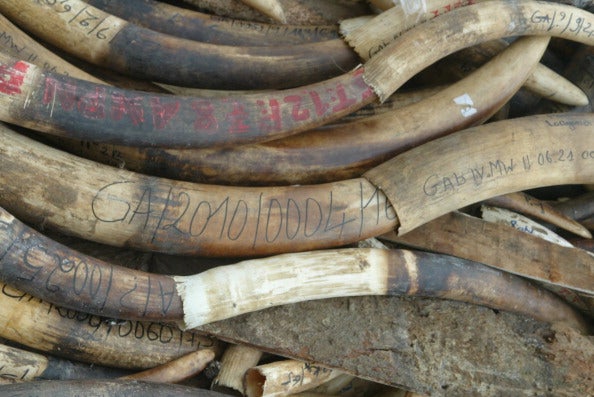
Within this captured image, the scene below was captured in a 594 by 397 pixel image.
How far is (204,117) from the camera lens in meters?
2.60

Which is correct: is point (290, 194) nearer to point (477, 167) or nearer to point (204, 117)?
point (204, 117)

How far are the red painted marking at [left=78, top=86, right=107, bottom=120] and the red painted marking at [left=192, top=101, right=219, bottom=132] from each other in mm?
330

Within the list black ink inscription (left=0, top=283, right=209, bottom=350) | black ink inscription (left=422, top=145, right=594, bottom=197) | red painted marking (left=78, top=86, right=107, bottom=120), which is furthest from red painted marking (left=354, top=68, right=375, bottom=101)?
black ink inscription (left=0, top=283, right=209, bottom=350)

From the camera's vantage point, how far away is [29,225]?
251cm

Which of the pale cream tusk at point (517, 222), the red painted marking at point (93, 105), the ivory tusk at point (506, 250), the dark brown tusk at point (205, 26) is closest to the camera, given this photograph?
the red painted marking at point (93, 105)

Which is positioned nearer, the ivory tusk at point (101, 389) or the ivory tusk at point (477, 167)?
the ivory tusk at point (101, 389)

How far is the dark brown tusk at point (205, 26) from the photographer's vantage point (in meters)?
3.18

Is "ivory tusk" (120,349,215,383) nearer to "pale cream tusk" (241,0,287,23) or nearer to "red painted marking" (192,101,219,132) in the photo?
"red painted marking" (192,101,219,132)

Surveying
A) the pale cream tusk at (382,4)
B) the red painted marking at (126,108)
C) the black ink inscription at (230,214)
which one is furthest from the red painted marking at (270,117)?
the pale cream tusk at (382,4)

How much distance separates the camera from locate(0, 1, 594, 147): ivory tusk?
94.4 inches

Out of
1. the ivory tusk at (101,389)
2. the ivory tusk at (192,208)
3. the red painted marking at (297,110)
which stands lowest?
the ivory tusk at (101,389)

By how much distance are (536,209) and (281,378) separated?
Result: 1528mm

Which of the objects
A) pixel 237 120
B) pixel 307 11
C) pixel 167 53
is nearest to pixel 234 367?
pixel 237 120

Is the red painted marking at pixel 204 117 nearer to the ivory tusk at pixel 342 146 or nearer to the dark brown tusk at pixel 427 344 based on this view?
the ivory tusk at pixel 342 146
